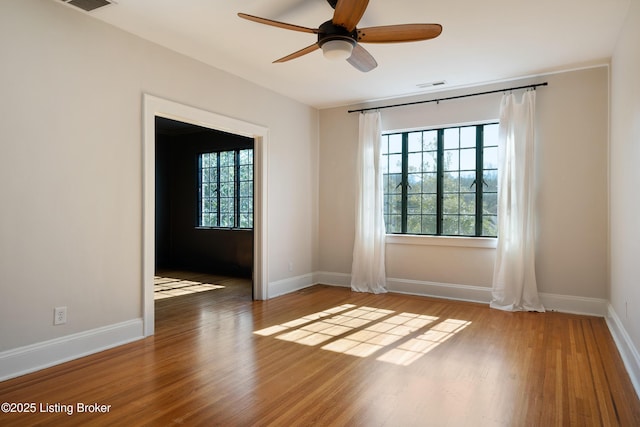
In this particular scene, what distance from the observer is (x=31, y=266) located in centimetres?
288

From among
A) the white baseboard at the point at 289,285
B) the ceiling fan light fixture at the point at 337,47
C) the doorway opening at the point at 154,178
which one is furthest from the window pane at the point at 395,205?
the ceiling fan light fixture at the point at 337,47

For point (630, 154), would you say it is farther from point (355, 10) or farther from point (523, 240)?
point (355, 10)

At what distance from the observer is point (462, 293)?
5.18 metres

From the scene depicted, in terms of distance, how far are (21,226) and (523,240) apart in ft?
16.1

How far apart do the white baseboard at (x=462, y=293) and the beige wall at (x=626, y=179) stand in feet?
1.42

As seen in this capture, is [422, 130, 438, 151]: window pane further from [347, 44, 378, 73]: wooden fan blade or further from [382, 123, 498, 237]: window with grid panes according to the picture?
[347, 44, 378, 73]: wooden fan blade

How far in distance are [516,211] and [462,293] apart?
1.30 metres

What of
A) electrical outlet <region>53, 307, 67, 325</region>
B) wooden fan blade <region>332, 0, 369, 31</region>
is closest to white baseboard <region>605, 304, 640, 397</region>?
wooden fan blade <region>332, 0, 369, 31</region>

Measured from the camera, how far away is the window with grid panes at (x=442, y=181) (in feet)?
16.7

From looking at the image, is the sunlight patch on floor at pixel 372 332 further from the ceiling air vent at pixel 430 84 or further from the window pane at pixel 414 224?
the ceiling air vent at pixel 430 84

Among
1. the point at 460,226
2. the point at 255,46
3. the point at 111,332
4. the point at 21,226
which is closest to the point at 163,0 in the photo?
the point at 255,46

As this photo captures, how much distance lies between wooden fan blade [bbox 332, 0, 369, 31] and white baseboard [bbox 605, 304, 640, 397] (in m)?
2.99

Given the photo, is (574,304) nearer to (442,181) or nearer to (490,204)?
(490,204)

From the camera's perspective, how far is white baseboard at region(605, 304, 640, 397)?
8.71 ft
